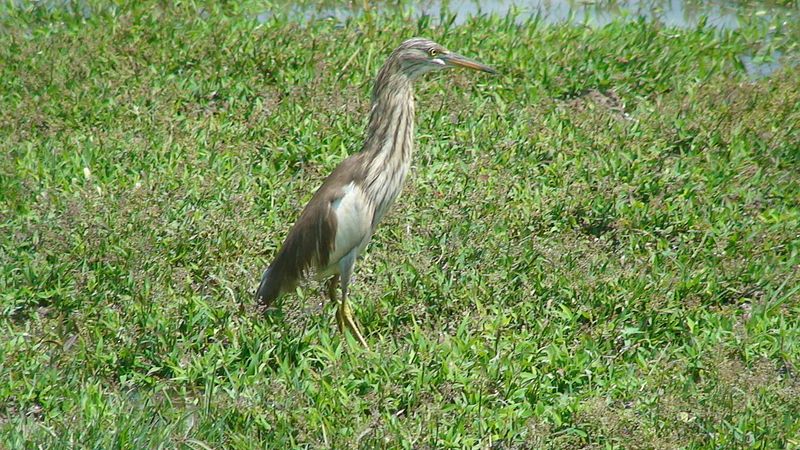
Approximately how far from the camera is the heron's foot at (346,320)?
547 cm

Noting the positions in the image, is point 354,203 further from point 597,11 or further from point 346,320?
A: point 597,11

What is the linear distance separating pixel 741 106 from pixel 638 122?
727mm

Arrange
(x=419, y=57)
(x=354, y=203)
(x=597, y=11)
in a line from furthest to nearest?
(x=597, y=11) → (x=419, y=57) → (x=354, y=203)

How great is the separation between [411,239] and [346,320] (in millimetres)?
780

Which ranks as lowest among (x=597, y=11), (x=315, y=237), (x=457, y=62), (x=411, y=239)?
(x=411, y=239)

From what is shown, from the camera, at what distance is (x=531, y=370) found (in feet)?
17.0

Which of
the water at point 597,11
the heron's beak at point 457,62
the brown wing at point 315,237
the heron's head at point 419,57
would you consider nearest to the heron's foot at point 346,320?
the brown wing at point 315,237

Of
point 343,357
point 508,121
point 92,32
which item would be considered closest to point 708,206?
point 508,121

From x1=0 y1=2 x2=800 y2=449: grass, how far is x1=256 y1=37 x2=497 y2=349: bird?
153mm

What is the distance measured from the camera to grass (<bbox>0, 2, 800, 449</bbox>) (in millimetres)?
4785

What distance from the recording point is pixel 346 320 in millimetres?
5570

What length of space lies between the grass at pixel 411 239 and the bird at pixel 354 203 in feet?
0.50

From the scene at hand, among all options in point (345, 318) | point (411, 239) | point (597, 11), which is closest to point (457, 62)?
point (411, 239)

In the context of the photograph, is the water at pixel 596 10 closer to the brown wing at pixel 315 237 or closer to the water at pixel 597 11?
the water at pixel 597 11
